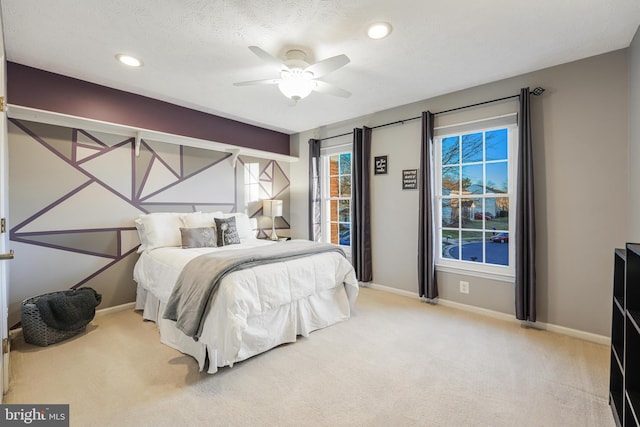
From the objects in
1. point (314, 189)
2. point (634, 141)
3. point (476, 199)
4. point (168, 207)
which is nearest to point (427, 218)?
point (476, 199)

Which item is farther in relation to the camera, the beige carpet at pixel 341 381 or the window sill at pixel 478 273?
the window sill at pixel 478 273

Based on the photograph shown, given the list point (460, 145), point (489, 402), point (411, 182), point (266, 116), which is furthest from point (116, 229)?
point (460, 145)

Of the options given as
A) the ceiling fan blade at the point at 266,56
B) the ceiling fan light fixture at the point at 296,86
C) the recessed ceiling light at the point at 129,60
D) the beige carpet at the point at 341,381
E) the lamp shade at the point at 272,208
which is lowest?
the beige carpet at the point at 341,381

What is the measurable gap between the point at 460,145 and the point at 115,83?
3.91 metres

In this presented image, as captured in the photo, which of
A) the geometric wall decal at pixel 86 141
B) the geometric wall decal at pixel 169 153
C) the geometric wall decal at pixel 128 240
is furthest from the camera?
the geometric wall decal at pixel 169 153

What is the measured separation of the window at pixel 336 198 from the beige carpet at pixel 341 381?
2.14 metres

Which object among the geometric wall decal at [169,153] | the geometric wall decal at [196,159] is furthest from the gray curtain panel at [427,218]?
the geometric wall decal at [169,153]

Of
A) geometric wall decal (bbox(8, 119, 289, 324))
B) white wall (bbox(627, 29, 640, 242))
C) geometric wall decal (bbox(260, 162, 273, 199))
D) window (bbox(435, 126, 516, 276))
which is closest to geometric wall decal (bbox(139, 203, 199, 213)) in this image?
geometric wall decal (bbox(8, 119, 289, 324))

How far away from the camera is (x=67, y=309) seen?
2.57 m

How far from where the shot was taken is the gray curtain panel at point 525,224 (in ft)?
9.14

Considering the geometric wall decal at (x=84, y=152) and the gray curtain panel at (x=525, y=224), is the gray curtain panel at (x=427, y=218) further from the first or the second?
the geometric wall decal at (x=84, y=152)

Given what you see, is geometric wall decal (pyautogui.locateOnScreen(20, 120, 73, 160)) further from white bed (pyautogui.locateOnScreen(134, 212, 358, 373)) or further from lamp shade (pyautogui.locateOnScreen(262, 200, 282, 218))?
lamp shade (pyautogui.locateOnScreen(262, 200, 282, 218))

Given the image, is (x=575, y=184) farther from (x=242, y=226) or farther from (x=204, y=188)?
(x=204, y=188)

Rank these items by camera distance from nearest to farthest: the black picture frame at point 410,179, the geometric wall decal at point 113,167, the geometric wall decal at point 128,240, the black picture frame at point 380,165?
the geometric wall decal at point 113,167 → the geometric wall decal at point 128,240 → the black picture frame at point 410,179 → the black picture frame at point 380,165
